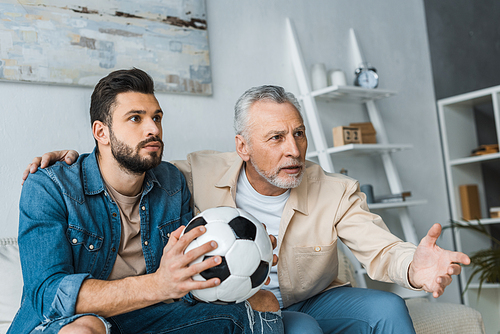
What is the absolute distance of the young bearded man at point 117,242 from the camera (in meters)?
1.21

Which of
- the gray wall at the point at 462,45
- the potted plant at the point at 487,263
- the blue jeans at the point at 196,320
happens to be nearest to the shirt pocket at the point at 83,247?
the blue jeans at the point at 196,320

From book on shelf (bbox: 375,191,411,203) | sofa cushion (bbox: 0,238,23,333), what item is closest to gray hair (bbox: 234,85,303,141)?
sofa cushion (bbox: 0,238,23,333)

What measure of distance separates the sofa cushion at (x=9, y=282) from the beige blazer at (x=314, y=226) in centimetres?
68

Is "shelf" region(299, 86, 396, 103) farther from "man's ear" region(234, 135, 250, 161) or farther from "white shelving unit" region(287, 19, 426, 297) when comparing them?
"man's ear" region(234, 135, 250, 161)

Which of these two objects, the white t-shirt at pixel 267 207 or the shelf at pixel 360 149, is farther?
the shelf at pixel 360 149

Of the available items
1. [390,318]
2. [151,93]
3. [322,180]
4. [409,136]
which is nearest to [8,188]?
[151,93]

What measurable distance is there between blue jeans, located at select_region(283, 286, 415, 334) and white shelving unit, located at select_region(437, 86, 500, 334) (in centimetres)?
190

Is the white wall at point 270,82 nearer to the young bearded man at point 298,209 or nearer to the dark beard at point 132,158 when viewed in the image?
the young bearded man at point 298,209

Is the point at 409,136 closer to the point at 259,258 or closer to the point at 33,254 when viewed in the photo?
the point at 259,258

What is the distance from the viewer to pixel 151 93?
1636 millimetres

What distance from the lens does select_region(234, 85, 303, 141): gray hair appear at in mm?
1865

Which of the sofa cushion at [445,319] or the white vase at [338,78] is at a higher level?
the white vase at [338,78]

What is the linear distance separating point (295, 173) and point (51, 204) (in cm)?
86

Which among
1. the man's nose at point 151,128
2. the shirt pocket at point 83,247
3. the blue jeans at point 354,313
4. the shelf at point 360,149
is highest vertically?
the man's nose at point 151,128
